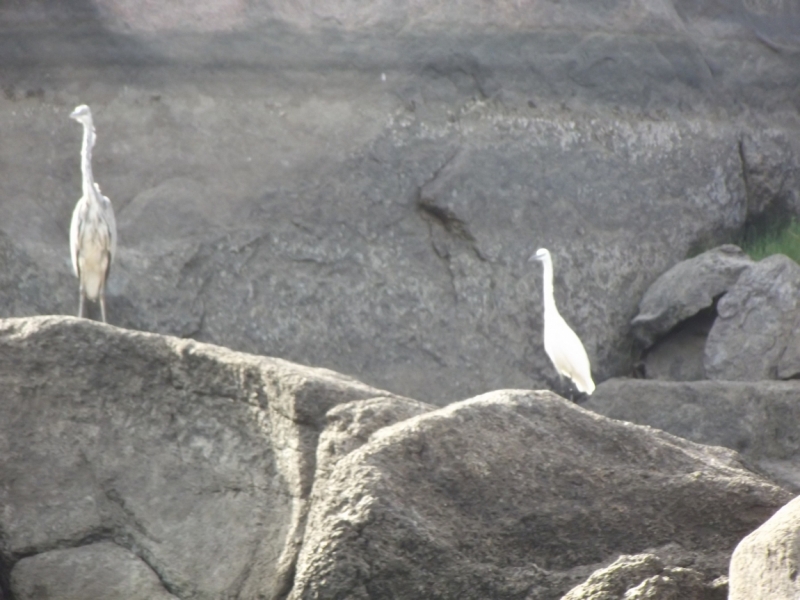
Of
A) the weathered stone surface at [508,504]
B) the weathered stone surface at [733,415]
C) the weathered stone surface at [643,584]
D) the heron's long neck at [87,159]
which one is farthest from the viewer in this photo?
the heron's long neck at [87,159]

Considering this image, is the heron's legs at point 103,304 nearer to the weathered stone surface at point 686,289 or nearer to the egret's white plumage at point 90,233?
the egret's white plumage at point 90,233

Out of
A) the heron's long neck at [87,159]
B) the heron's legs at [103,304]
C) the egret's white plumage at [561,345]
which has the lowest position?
the egret's white plumage at [561,345]

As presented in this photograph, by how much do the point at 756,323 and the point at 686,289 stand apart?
1.71 feet

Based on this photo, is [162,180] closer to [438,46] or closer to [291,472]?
[438,46]

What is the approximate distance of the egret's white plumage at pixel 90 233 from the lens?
20.4ft

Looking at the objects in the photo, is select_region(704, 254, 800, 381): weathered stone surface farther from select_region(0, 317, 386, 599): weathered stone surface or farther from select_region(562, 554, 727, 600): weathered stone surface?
select_region(562, 554, 727, 600): weathered stone surface

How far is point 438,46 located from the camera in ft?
24.0

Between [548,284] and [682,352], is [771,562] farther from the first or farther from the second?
[682,352]

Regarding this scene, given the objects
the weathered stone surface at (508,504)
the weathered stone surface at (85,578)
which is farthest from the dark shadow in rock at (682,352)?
the weathered stone surface at (85,578)

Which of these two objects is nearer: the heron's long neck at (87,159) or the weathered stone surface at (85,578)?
the weathered stone surface at (85,578)

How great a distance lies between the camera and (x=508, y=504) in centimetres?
291

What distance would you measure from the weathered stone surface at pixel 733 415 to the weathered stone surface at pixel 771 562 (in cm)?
317

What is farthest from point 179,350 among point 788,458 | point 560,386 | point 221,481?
point 560,386

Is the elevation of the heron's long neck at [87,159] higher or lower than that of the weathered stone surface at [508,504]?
higher
